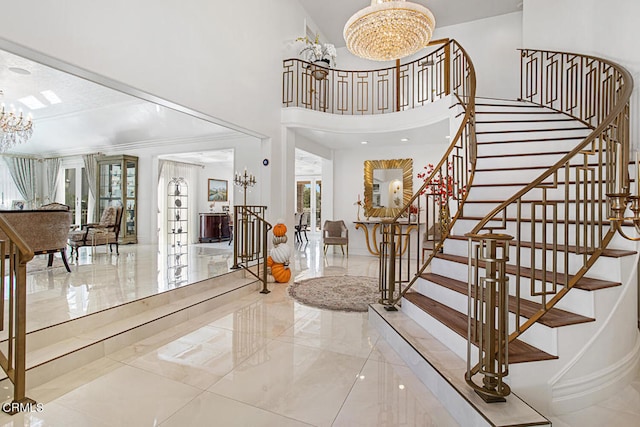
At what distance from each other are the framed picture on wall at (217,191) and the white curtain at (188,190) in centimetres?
43

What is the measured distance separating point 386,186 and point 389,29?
187 inches

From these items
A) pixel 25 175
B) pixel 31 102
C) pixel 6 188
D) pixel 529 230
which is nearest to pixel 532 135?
pixel 529 230

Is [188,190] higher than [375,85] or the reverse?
the reverse

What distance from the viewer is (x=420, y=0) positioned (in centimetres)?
712

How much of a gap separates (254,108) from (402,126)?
295 centimetres

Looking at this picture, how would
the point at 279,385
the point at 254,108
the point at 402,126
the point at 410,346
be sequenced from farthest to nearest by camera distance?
the point at 402,126
the point at 254,108
the point at 410,346
the point at 279,385

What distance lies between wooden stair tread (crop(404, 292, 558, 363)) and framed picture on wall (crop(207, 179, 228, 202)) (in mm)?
8774

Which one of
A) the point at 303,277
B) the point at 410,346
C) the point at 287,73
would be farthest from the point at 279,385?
the point at 287,73

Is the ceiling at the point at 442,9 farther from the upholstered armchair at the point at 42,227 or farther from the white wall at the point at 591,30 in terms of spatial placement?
the upholstered armchair at the point at 42,227

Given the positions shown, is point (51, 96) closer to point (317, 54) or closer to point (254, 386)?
point (317, 54)

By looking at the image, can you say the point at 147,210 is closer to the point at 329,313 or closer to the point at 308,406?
the point at 329,313

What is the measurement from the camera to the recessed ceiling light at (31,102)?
19.5 ft

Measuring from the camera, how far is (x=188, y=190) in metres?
9.96

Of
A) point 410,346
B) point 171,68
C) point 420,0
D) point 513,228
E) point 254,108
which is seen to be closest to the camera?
point 410,346
